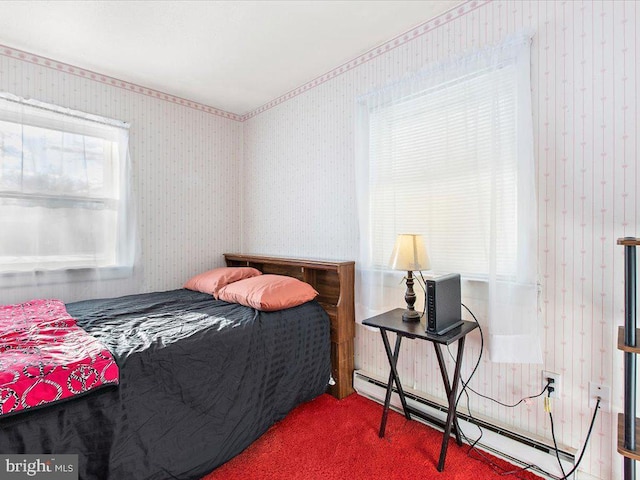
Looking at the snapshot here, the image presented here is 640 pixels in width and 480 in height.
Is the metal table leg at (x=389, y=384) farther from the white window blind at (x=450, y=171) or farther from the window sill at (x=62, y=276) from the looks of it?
the window sill at (x=62, y=276)

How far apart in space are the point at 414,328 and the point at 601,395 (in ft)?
2.76

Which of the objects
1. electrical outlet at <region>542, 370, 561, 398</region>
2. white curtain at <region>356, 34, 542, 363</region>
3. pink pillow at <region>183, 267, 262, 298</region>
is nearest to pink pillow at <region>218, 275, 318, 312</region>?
pink pillow at <region>183, 267, 262, 298</region>

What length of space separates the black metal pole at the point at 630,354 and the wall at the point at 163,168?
311 cm

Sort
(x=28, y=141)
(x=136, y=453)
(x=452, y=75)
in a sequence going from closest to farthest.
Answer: (x=136, y=453) < (x=452, y=75) < (x=28, y=141)

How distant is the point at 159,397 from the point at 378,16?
2384 millimetres

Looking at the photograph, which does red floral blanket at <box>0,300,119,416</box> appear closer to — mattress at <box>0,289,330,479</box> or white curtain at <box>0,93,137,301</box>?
mattress at <box>0,289,330,479</box>

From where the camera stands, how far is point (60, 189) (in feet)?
7.91

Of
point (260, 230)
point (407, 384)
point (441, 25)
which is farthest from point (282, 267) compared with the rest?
point (441, 25)

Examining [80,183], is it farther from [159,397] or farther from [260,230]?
[159,397]

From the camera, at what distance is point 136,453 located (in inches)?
52.8

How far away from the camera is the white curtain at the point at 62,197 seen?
2.24m
